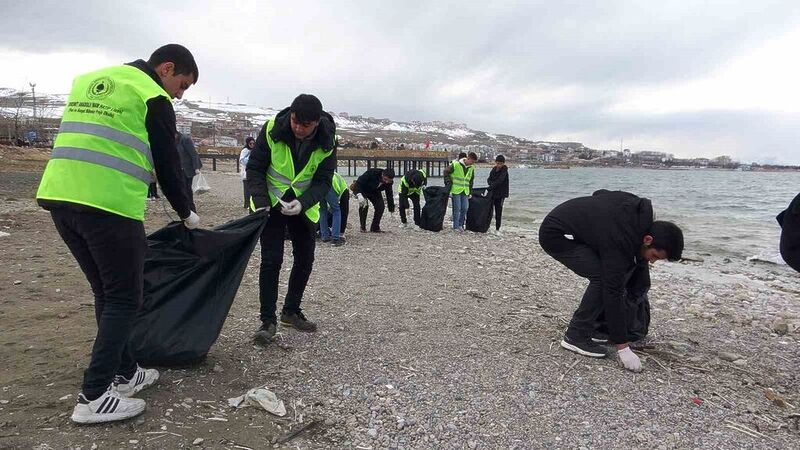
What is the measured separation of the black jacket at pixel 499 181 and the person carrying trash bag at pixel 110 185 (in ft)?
30.1

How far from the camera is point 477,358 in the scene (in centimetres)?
371

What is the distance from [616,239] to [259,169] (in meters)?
2.61

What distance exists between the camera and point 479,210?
11648 mm

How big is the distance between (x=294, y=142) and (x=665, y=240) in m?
→ 2.68

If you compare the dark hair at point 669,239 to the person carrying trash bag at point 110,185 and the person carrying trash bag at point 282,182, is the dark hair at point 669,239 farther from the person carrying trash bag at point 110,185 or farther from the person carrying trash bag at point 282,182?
the person carrying trash bag at point 110,185

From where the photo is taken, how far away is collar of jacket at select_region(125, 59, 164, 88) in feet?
8.38

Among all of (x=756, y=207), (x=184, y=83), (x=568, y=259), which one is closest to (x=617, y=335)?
(x=568, y=259)

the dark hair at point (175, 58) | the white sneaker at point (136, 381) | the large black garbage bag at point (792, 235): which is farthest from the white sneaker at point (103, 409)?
the large black garbage bag at point (792, 235)

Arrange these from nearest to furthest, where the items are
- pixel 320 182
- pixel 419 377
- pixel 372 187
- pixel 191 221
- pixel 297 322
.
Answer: pixel 191 221 → pixel 419 377 → pixel 320 182 → pixel 297 322 → pixel 372 187

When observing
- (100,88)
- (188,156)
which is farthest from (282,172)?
(188,156)

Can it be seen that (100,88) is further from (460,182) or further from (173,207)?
(460,182)

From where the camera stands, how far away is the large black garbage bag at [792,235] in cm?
344

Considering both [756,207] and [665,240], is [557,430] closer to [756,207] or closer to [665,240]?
[665,240]

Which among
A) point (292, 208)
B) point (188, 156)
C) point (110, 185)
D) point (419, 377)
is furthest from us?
point (188, 156)
